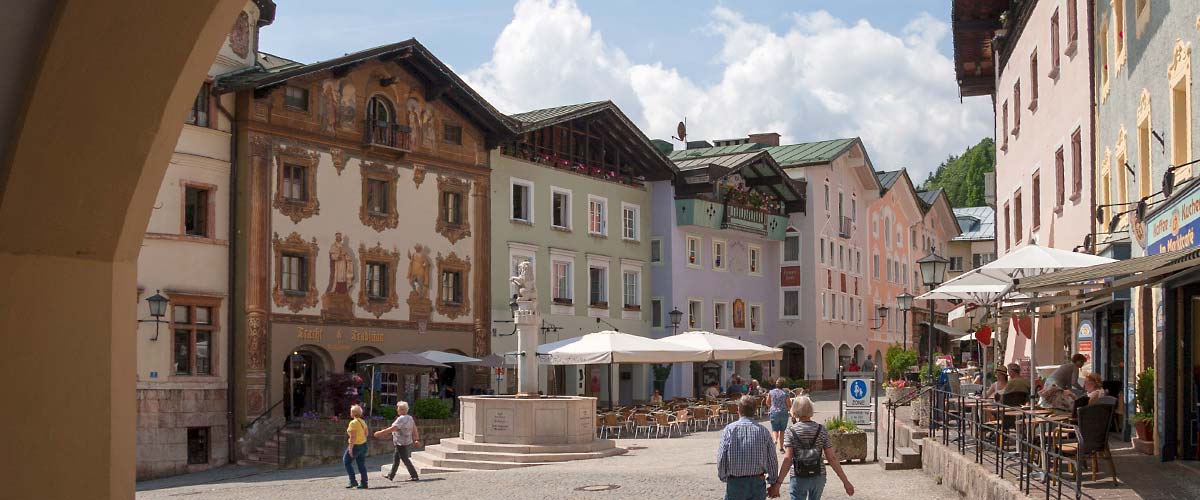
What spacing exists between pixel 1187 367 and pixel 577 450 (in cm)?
1374

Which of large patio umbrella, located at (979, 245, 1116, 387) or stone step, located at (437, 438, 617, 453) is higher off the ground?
large patio umbrella, located at (979, 245, 1116, 387)

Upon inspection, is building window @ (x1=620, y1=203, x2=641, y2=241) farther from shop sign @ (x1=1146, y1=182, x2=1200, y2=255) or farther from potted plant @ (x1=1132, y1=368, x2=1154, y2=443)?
shop sign @ (x1=1146, y1=182, x2=1200, y2=255)

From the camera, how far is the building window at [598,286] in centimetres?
4838

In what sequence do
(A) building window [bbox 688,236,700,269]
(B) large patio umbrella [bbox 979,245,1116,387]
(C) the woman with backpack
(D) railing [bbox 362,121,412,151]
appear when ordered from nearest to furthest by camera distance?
(C) the woman with backpack, (B) large patio umbrella [bbox 979,245,1116,387], (D) railing [bbox 362,121,412,151], (A) building window [bbox 688,236,700,269]

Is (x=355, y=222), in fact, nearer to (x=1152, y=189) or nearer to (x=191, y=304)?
(x=191, y=304)

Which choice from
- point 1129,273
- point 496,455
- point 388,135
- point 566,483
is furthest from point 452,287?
point 1129,273

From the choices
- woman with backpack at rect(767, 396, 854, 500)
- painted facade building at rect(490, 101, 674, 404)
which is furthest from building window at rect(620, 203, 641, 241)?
woman with backpack at rect(767, 396, 854, 500)

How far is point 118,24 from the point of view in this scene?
11.3ft

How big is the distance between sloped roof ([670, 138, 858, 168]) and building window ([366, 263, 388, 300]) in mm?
22718

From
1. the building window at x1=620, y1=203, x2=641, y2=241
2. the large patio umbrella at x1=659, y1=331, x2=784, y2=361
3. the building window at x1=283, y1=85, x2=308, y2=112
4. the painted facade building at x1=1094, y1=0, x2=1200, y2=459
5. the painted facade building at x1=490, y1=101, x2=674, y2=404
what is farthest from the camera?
the building window at x1=620, y1=203, x2=641, y2=241

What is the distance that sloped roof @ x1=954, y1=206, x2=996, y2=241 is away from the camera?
8543 cm

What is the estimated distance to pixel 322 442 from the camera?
109 ft

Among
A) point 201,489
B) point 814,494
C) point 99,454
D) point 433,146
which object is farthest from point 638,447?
point 99,454

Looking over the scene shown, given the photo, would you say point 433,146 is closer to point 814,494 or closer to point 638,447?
point 638,447
